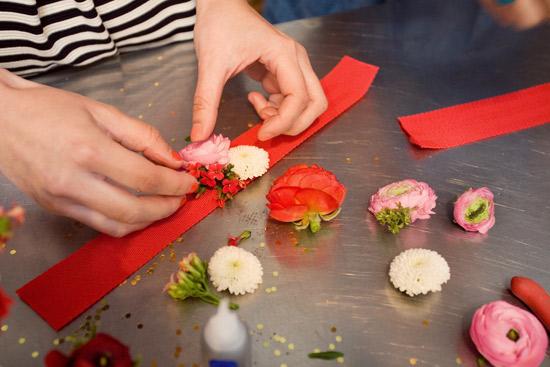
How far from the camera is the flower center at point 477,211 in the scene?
0.95m

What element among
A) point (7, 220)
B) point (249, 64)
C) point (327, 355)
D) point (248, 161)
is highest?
point (7, 220)

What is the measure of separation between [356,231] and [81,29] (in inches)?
28.1

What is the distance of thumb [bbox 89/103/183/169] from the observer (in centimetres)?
89

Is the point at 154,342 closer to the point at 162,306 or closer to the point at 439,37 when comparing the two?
the point at 162,306

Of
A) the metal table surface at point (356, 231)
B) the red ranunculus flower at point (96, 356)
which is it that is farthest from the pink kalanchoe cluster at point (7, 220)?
the metal table surface at point (356, 231)

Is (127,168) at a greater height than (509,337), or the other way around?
(127,168)

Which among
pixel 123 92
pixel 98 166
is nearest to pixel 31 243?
pixel 98 166

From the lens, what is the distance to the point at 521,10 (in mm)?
1179

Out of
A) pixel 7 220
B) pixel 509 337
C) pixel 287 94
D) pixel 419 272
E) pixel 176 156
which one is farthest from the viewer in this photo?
pixel 287 94

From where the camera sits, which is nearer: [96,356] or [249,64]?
[96,356]

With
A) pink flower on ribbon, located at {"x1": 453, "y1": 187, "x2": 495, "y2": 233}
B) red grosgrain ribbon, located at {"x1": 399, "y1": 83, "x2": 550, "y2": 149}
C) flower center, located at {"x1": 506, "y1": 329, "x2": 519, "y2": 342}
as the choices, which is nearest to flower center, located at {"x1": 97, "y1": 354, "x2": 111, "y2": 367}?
flower center, located at {"x1": 506, "y1": 329, "x2": 519, "y2": 342}

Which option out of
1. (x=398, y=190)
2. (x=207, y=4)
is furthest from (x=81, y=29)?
(x=398, y=190)

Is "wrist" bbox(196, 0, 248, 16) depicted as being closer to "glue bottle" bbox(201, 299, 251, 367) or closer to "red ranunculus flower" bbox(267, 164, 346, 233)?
"red ranunculus flower" bbox(267, 164, 346, 233)

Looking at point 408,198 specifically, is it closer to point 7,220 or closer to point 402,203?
point 402,203
